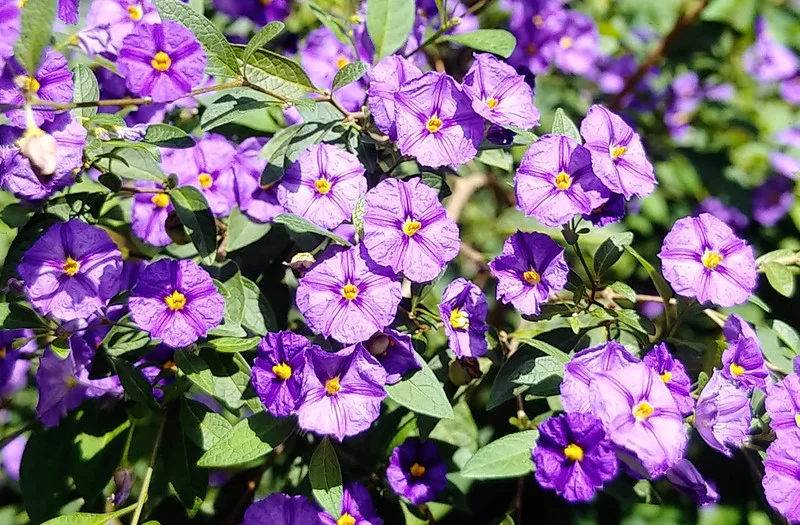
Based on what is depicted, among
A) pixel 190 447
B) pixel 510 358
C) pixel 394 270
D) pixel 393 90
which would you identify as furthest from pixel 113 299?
pixel 510 358

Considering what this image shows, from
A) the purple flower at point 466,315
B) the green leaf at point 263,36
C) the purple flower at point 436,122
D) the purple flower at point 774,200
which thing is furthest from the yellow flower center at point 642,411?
the purple flower at point 774,200

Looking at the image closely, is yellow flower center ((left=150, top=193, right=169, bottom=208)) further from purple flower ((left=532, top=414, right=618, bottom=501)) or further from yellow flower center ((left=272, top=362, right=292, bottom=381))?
purple flower ((left=532, top=414, right=618, bottom=501))

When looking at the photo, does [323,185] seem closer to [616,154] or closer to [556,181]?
[556,181]

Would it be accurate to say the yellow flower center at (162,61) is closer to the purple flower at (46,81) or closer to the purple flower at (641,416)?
the purple flower at (46,81)

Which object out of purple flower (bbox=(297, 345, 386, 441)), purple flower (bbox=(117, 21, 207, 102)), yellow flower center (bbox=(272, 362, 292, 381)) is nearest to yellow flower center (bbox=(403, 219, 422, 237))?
purple flower (bbox=(297, 345, 386, 441))

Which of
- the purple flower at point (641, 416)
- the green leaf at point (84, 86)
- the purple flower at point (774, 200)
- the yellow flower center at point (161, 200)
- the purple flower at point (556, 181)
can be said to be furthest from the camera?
the purple flower at point (774, 200)

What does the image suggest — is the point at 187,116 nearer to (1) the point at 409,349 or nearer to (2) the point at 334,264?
(2) the point at 334,264
